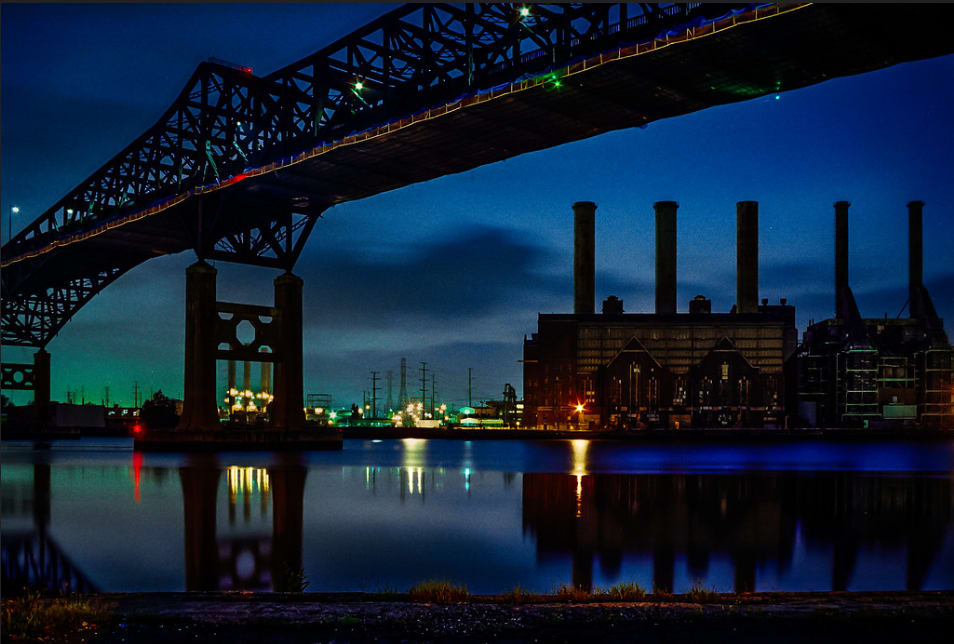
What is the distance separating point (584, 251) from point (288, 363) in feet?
172

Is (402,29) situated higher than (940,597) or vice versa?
(402,29)

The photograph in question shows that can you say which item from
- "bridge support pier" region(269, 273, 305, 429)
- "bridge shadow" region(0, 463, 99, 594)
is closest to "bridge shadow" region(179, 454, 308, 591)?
"bridge shadow" region(0, 463, 99, 594)

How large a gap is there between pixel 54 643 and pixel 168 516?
19850 mm

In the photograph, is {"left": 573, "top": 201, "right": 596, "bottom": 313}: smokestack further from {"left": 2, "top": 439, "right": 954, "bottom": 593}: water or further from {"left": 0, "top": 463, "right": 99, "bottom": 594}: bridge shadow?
{"left": 0, "top": 463, "right": 99, "bottom": 594}: bridge shadow

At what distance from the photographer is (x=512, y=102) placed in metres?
41.4

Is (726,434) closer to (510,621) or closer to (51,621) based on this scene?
(510,621)

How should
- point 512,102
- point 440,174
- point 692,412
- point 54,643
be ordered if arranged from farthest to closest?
point 692,412 < point 440,174 < point 512,102 < point 54,643

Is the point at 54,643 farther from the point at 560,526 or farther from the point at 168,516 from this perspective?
the point at 168,516

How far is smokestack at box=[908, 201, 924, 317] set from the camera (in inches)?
4328

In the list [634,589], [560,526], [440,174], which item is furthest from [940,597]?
[440,174]

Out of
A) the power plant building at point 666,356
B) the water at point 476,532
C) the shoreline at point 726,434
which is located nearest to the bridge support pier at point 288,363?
the water at point 476,532

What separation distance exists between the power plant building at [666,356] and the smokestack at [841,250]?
8.03 m

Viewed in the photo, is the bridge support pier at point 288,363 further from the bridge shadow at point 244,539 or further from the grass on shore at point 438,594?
the grass on shore at point 438,594

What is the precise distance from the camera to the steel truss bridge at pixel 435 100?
3391 cm
